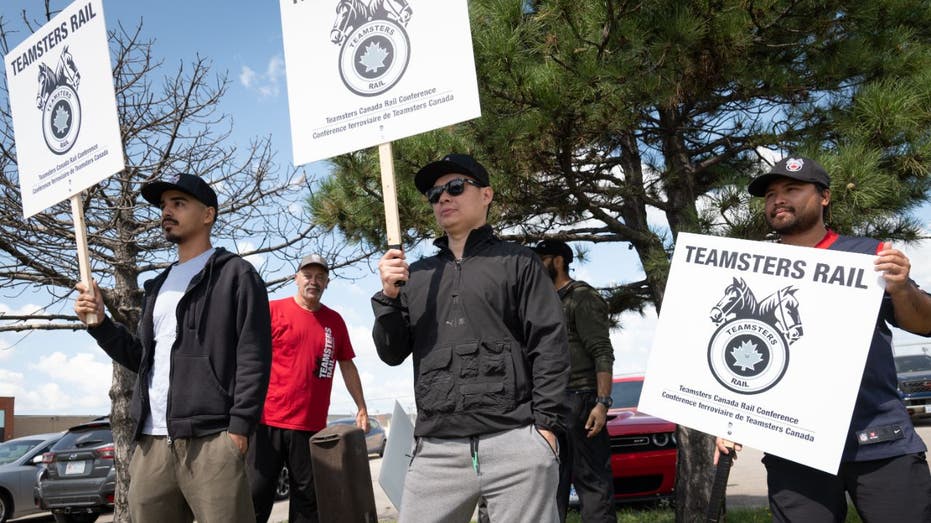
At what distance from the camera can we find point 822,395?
9.70ft

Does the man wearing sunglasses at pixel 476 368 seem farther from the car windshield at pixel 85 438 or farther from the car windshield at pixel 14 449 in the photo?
the car windshield at pixel 14 449

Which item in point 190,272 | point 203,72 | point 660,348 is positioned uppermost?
point 203,72

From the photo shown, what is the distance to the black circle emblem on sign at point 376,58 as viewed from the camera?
3.40 meters

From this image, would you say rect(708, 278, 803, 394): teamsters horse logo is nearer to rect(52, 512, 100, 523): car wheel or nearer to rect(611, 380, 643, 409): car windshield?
rect(611, 380, 643, 409): car windshield

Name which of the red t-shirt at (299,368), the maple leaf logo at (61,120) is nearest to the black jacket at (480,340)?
the red t-shirt at (299,368)

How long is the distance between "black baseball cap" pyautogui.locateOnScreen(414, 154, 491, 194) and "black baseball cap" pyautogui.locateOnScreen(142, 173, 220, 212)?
1.18 metres

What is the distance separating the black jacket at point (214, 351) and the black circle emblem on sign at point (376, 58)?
103 cm

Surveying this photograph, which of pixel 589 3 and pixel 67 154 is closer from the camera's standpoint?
pixel 67 154

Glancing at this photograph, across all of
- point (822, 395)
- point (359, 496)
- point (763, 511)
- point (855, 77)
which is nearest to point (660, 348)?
point (822, 395)

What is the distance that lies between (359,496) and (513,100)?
2771mm

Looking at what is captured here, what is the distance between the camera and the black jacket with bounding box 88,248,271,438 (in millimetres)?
3373

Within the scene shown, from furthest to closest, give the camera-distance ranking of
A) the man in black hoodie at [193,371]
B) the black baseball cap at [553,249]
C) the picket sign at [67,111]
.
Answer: the black baseball cap at [553,249]
the picket sign at [67,111]
the man in black hoodie at [193,371]

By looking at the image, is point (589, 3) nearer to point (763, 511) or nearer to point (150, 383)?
point (150, 383)

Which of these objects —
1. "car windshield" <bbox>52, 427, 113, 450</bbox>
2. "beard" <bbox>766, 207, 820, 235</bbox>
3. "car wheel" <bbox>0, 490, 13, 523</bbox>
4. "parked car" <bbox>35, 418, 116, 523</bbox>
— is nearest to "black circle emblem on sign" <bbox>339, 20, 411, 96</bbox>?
"beard" <bbox>766, 207, 820, 235</bbox>
